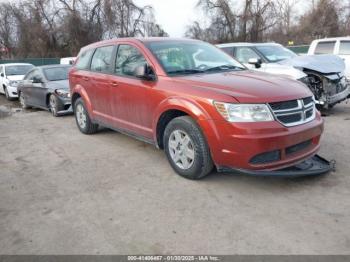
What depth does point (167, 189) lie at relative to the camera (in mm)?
4262

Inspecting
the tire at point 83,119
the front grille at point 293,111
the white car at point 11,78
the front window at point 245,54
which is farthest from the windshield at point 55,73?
the front grille at point 293,111

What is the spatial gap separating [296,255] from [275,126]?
1366 millimetres

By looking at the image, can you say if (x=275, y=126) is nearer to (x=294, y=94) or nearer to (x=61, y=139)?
(x=294, y=94)

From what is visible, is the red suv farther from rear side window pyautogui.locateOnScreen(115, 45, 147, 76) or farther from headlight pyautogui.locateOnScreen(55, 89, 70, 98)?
headlight pyautogui.locateOnScreen(55, 89, 70, 98)

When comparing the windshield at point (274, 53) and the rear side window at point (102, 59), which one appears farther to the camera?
the windshield at point (274, 53)

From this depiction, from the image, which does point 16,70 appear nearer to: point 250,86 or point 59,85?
point 59,85

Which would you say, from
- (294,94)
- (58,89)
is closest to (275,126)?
(294,94)

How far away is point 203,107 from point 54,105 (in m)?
6.50

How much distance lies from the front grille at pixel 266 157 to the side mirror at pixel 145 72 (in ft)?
5.83

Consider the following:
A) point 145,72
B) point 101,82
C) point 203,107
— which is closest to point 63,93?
point 101,82

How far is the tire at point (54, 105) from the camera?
9322mm

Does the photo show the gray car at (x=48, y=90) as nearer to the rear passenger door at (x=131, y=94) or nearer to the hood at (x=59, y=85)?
the hood at (x=59, y=85)

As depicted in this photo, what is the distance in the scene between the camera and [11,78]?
1384cm

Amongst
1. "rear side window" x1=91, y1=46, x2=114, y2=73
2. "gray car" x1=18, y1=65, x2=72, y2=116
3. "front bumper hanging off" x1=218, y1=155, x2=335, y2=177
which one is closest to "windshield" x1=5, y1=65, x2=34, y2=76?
"gray car" x1=18, y1=65, x2=72, y2=116
